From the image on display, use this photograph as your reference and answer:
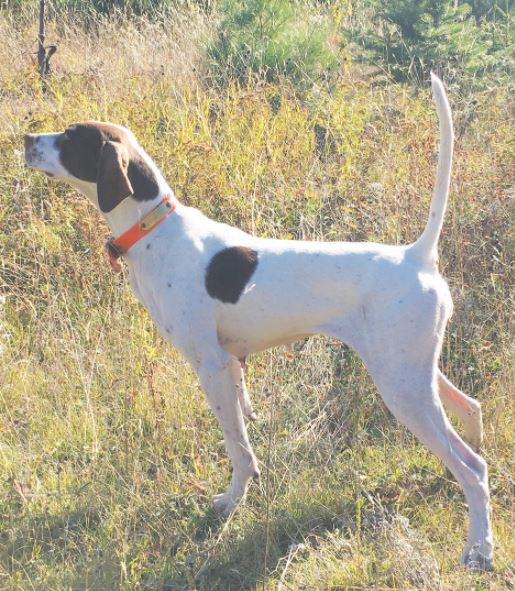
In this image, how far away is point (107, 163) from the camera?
311 cm

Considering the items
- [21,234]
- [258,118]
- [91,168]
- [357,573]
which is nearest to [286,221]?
[258,118]

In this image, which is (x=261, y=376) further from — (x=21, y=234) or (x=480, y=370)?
(x=21, y=234)

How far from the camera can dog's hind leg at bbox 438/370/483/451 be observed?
3.35m

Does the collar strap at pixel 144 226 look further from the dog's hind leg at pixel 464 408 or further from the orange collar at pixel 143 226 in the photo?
the dog's hind leg at pixel 464 408

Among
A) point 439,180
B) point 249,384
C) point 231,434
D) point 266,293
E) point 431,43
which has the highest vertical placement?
point 439,180

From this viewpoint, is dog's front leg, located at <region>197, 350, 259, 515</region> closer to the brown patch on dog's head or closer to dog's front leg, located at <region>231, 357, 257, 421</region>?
dog's front leg, located at <region>231, 357, 257, 421</region>

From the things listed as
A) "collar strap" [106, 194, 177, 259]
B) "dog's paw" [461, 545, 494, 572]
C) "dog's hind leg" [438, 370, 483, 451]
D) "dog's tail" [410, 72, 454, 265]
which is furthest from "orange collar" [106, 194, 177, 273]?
"dog's paw" [461, 545, 494, 572]

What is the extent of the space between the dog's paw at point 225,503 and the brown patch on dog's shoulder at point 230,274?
2.56 feet

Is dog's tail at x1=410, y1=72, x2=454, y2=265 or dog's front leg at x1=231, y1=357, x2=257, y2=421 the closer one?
dog's tail at x1=410, y1=72, x2=454, y2=265

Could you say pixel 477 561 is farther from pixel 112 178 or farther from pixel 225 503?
pixel 112 178

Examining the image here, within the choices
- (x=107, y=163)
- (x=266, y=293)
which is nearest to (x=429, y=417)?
(x=266, y=293)

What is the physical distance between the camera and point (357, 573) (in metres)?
2.78

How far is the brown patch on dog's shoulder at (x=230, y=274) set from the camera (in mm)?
3111

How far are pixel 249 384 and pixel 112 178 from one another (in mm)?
1341
